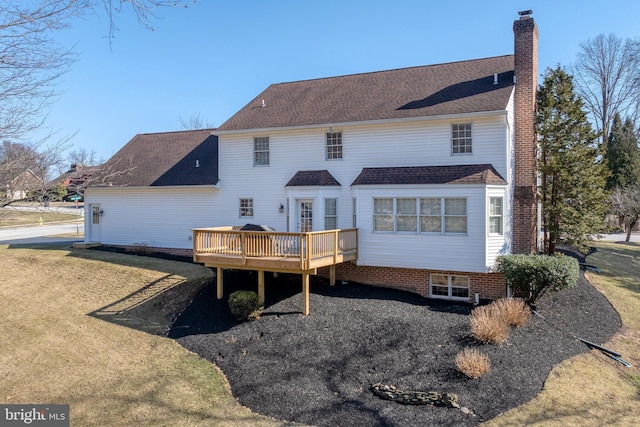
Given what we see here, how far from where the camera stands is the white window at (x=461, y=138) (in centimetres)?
1532

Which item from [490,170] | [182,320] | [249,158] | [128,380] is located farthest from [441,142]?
[128,380]

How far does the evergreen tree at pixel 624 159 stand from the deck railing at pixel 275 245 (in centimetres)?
3073

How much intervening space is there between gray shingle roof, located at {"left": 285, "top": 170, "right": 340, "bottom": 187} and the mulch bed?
3.77 metres

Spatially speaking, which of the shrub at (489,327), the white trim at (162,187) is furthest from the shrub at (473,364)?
the white trim at (162,187)

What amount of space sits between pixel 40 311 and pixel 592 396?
1612 cm

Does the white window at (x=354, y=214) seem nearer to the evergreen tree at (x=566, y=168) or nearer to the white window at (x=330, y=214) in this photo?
the white window at (x=330, y=214)

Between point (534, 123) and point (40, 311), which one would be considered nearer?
point (40, 311)

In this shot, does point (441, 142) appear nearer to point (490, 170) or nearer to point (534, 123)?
point (490, 170)

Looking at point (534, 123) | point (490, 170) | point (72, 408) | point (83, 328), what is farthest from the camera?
point (534, 123)

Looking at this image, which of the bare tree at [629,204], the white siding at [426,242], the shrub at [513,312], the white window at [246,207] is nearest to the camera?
the shrub at [513,312]

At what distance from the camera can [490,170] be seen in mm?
14742

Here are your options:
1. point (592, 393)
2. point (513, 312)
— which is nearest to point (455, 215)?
point (513, 312)

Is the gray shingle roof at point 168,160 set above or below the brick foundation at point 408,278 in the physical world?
above

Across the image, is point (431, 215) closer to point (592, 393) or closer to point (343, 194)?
point (343, 194)
